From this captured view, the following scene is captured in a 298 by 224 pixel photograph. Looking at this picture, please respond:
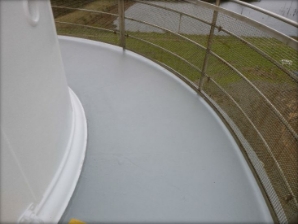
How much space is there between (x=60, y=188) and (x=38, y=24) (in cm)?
95

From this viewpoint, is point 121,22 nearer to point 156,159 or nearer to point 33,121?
point 156,159

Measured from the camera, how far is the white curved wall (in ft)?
3.23

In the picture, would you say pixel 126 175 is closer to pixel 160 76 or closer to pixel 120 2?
pixel 160 76

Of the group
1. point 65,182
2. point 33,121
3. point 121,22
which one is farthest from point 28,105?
point 121,22

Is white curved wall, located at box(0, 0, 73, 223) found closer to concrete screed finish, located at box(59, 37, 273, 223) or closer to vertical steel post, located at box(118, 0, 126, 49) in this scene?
concrete screed finish, located at box(59, 37, 273, 223)

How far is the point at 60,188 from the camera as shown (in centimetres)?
143

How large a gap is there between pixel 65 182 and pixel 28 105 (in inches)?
23.4

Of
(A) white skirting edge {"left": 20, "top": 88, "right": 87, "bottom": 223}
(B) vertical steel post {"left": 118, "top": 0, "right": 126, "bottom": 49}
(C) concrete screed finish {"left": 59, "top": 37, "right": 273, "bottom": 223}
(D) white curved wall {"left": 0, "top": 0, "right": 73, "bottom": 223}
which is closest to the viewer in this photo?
(D) white curved wall {"left": 0, "top": 0, "right": 73, "bottom": 223}

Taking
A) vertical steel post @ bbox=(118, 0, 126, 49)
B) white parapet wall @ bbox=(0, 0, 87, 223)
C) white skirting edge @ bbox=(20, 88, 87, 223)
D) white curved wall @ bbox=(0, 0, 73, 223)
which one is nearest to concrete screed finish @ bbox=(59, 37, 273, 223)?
white skirting edge @ bbox=(20, 88, 87, 223)

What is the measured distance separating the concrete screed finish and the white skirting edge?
0.06 metres

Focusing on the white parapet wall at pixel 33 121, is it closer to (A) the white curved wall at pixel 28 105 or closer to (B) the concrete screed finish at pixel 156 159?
(A) the white curved wall at pixel 28 105

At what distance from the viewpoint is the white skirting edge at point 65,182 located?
4.21 feet

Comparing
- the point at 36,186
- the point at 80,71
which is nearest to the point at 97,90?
the point at 80,71

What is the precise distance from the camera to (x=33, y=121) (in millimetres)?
1176
